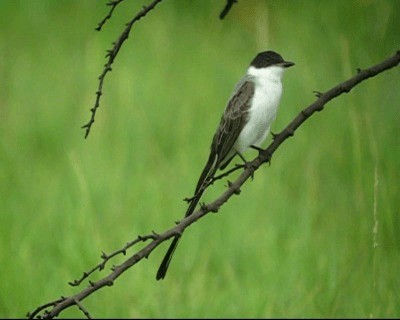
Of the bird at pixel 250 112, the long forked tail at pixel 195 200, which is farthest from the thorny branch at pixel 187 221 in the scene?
the bird at pixel 250 112

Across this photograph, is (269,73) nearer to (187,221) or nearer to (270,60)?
(270,60)

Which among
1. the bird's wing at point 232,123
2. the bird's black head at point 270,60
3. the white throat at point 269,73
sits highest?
the bird's black head at point 270,60

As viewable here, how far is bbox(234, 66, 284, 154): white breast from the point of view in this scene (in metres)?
1.21

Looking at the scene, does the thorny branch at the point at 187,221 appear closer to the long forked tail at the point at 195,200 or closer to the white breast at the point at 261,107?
the long forked tail at the point at 195,200

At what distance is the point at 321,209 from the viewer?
9.94 ft

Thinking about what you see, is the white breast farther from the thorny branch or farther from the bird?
the thorny branch

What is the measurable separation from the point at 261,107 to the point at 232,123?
0.16 feet

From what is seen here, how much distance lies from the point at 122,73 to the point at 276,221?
1.19 m

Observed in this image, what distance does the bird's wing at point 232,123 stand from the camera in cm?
118

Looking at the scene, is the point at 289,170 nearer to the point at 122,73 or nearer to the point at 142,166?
the point at 142,166

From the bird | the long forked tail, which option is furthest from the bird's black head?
the long forked tail

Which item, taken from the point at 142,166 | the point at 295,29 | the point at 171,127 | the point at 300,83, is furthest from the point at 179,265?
the point at 295,29

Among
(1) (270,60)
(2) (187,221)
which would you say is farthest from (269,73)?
(2) (187,221)

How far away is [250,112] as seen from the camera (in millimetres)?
1223
